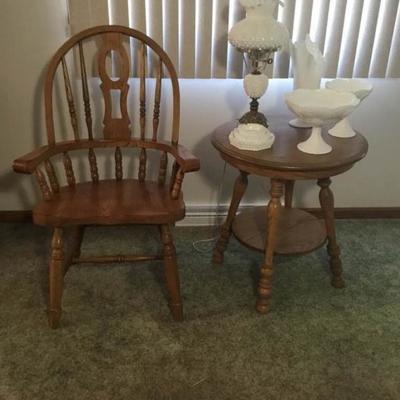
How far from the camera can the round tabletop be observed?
144cm

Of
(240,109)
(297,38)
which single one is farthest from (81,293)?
(297,38)

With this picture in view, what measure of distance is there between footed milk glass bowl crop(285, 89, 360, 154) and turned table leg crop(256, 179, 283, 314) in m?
0.17

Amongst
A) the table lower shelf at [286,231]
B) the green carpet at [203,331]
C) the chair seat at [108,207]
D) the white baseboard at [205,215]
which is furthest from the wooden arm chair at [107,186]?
the white baseboard at [205,215]

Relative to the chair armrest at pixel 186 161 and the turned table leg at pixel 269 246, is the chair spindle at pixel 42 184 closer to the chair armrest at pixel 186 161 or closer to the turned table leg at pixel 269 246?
the chair armrest at pixel 186 161

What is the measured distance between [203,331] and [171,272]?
0.76 feet

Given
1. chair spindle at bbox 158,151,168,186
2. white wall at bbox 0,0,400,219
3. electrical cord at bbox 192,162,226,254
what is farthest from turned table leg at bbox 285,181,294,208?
chair spindle at bbox 158,151,168,186

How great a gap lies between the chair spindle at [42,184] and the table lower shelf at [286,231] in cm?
74

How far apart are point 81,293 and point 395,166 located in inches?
61.0

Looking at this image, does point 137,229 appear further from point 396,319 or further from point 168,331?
point 396,319

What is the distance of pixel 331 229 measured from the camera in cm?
176

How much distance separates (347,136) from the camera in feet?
5.50

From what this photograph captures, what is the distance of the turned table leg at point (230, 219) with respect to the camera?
1811mm

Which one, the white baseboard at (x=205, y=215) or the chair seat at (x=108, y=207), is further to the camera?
the white baseboard at (x=205, y=215)

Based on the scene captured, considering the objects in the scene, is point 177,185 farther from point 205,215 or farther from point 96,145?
point 205,215
